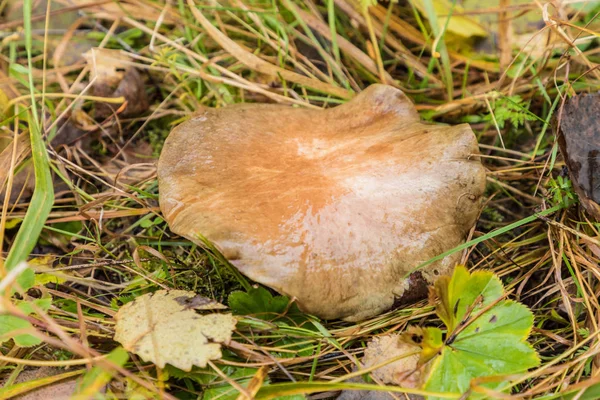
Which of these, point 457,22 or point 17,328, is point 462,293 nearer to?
point 17,328

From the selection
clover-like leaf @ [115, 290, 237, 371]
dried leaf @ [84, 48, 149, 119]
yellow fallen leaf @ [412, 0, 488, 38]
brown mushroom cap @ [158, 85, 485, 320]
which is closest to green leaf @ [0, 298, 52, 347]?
clover-like leaf @ [115, 290, 237, 371]

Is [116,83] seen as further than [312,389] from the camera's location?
Yes

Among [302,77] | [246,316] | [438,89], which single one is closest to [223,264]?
[246,316]

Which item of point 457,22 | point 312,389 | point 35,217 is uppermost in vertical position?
point 457,22

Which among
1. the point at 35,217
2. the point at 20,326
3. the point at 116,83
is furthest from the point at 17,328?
the point at 116,83

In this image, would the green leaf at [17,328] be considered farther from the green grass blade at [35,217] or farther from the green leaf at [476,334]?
the green leaf at [476,334]

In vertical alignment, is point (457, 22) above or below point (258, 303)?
above
